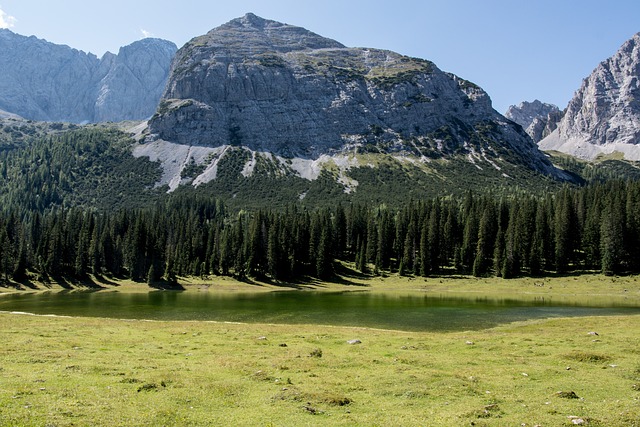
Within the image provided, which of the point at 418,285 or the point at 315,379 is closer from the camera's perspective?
the point at 315,379

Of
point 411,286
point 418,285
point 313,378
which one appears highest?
point 313,378

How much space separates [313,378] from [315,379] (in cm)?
29

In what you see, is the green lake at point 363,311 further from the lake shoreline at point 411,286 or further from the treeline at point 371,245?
the treeline at point 371,245

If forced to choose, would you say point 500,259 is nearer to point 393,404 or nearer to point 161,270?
point 161,270

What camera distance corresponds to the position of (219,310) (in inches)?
3142

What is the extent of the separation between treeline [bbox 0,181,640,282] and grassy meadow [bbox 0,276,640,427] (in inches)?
3757

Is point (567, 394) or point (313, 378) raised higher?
point (567, 394)

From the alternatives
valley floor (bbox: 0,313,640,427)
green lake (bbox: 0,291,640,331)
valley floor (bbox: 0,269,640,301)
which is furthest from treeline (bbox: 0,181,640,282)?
valley floor (bbox: 0,313,640,427)

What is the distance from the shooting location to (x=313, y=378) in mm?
26797

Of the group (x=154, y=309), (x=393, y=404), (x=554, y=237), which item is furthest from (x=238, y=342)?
(x=554, y=237)

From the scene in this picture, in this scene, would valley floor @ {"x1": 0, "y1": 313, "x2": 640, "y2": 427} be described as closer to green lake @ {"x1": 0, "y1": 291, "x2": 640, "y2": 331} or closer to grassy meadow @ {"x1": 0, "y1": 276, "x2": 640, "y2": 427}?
grassy meadow @ {"x1": 0, "y1": 276, "x2": 640, "y2": 427}

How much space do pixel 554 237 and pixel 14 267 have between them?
537 ft

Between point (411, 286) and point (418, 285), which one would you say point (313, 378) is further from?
point (418, 285)

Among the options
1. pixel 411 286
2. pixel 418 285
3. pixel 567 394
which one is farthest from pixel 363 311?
pixel 418 285
